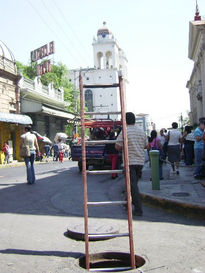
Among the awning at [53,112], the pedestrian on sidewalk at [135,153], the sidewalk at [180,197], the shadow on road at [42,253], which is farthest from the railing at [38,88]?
the shadow on road at [42,253]

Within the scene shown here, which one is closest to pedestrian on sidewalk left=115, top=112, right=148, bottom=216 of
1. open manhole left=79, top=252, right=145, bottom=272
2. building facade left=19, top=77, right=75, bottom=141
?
open manhole left=79, top=252, right=145, bottom=272

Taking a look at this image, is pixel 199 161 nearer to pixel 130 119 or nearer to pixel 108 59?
pixel 130 119

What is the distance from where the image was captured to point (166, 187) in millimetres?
9133

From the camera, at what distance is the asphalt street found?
3.93m

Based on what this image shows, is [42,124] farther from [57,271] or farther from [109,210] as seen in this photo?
[57,271]

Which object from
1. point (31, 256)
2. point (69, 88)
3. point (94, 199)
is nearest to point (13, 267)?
point (31, 256)

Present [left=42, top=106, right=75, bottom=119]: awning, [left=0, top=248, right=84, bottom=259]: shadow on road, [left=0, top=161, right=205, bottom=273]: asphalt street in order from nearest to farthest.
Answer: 1. [left=0, top=161, right=205, bottom=273]: asphalt street
2. [left=0, top=248, right=84, bottom=259]: shadow on road
3. [left=42, top=106, right=75, bottom=119]: awning

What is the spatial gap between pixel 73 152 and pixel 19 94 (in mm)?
17209

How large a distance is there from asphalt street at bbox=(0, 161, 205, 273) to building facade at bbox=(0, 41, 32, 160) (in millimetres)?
19346

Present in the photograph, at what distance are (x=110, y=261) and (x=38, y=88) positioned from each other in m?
33.8

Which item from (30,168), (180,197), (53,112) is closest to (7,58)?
(53,112)

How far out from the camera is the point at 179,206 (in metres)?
6.75

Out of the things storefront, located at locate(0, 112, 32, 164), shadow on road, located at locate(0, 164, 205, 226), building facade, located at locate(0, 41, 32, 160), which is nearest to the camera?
shadow on road, located at locate(0, 164, 205, 226)

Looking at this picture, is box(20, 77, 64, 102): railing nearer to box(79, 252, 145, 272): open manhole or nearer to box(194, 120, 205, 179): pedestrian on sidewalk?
box(194, 120, 205, 179): pedestrian on sidewalk
